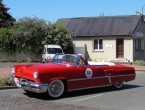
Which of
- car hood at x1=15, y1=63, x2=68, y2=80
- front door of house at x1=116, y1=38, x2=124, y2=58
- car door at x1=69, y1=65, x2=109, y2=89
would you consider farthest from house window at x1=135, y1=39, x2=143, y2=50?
car hood at x1=15, y1=63, x2=68, y2=80

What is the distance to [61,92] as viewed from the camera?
12734 mm

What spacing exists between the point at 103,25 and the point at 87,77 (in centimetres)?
2788

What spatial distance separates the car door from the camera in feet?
42.9

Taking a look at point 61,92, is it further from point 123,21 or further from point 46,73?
point 123,21

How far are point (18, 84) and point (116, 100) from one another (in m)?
3.30

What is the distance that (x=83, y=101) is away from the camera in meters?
12.1

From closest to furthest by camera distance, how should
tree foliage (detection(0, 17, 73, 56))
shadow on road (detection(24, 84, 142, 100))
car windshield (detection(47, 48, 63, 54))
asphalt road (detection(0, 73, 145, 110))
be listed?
asphalt road (detection(0, 73, 145, 110)) → shadow on road (detection(24, 84, 142, 100)) → car windshield (detection(47, 48, 63, 54)) → tree foliage (detection(0, 17, 73, 56))

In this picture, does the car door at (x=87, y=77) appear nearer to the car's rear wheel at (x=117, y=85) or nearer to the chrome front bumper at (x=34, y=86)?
the car's rear wheel at (x=117, y=85)

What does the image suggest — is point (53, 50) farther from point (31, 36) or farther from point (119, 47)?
point (119, 47)

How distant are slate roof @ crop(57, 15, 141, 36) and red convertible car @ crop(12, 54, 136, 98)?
24506 millimetres

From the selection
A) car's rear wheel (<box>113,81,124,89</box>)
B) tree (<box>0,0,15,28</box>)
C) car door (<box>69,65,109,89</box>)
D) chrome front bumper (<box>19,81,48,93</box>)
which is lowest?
car's rear wheel (<box>113,81,124,89</box>)

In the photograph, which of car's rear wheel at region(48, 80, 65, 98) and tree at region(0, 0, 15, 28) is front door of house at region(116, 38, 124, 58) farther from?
car's rear wheel at region(48, 80, 65, 98)

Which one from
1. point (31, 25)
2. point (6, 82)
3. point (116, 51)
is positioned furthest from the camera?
point (116, 51)

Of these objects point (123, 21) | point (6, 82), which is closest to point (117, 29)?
point (123, 21)
